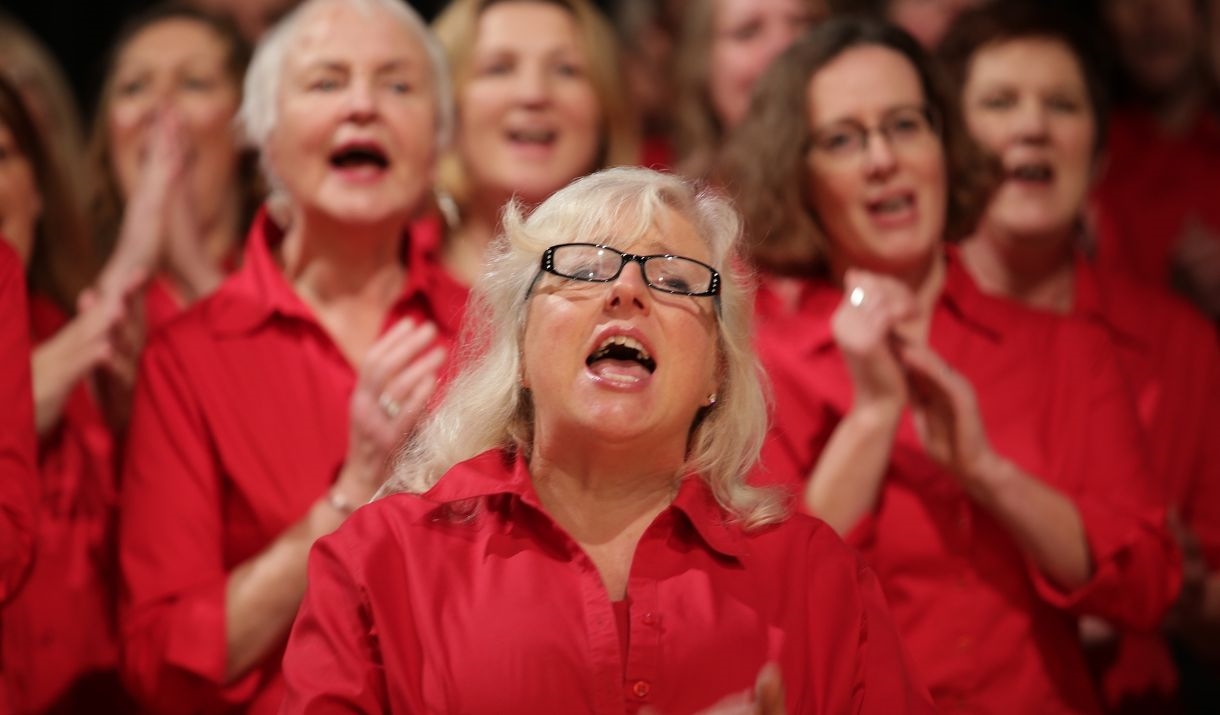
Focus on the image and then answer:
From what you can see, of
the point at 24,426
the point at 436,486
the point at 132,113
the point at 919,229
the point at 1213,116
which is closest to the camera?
the point at 436,486

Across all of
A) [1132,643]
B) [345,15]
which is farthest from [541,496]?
[1132,643]

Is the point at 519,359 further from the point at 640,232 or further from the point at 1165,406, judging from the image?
the point at 1165,406

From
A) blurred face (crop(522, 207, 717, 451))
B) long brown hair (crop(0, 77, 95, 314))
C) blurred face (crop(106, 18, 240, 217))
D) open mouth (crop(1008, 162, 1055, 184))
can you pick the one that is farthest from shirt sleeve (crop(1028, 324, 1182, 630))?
blurred face (crop(106, 18, 240, 217))

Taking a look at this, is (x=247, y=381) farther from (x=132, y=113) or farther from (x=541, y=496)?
(x=132, y=113)

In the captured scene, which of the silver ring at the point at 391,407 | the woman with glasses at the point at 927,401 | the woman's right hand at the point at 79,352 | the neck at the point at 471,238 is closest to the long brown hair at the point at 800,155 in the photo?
the woman with glasses at the point at 927,401

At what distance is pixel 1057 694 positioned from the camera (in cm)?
288

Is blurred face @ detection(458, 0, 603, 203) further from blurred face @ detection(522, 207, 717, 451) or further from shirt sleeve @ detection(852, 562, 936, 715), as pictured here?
shirt sleeve @ detection(852, 562, 936, 715)

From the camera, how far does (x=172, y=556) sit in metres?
2.75

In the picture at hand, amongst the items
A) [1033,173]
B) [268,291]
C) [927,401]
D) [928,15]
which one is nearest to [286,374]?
[268,291]

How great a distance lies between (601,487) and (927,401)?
848 mm

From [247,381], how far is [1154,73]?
284cm

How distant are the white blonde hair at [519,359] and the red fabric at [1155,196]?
82.3 inches

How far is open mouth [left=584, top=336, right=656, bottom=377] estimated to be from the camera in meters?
2.24

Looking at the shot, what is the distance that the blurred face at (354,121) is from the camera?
310 centimetres
